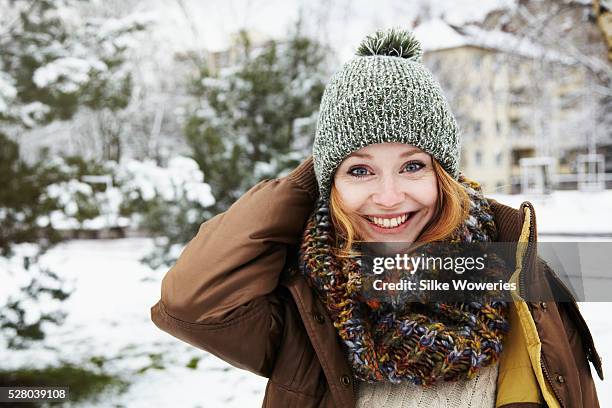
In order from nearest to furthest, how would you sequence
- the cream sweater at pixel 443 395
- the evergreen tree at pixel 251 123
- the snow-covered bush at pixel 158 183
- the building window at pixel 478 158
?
the cream sweater at pixel 443 395
the snow-covered bush at pixel 158 183
the evergreen tree at pixel 251 123
the building window at pixel 478 158

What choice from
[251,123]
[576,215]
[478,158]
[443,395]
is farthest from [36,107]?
[478,158]

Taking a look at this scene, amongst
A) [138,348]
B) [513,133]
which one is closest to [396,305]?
[138,348]

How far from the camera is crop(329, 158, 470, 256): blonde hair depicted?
1247 mm

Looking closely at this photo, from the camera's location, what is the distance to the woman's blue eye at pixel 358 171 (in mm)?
1275

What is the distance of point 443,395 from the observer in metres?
1.22

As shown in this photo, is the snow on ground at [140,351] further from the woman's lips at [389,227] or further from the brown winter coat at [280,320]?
the woman's lips at [389,227]

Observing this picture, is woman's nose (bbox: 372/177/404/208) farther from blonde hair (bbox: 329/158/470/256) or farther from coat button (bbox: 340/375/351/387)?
coat button (bbox: 340/375/351/387)

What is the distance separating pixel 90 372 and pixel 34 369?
0.41m

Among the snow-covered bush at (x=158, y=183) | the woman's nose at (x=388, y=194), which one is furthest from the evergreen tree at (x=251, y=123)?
the woman's nose at (x=388, y=194)

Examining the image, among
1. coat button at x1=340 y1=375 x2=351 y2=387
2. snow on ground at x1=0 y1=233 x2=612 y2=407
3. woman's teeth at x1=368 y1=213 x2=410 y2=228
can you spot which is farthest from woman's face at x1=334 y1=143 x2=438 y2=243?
snow on ground at x1=0 y1=233 x2=612 y2=407

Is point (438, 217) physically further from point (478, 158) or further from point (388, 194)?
point (478, 158)

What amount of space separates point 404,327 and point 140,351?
384cm

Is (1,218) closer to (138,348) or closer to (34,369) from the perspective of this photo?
(34,369)

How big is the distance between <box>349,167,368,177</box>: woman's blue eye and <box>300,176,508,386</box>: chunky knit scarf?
0.17 m
